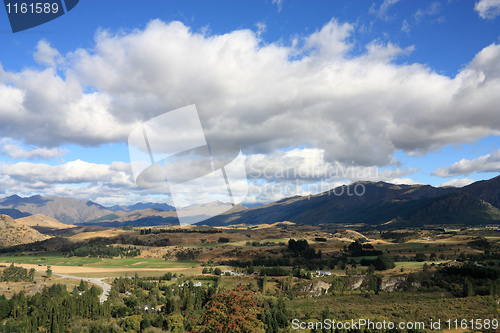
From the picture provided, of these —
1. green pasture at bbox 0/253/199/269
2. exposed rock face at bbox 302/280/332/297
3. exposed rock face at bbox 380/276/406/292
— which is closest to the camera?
exposed rock face at bbox 380/276/406/292

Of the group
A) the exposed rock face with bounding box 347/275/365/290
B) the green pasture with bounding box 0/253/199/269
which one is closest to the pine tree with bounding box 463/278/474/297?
the exposed rock face with bounding box 347/275/365/290

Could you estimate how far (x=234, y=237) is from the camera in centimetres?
17738

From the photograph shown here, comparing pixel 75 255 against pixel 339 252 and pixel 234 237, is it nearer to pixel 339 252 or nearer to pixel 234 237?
pixel 234 237

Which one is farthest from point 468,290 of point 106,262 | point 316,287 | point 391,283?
point 106,262

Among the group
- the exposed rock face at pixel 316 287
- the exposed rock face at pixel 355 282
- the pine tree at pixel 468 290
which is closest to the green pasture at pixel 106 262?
the exposed rock face at pixel 316 287

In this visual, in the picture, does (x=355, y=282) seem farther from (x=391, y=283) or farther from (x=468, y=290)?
(x=468, y=290)

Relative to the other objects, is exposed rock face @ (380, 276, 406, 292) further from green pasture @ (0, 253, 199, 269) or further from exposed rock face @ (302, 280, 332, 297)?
green pasture @ (0, 253, 199, 269)

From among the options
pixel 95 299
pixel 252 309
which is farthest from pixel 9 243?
pixel 252 309

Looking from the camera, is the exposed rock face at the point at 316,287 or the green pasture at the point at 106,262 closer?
the exposed rock face at the point at 316,287

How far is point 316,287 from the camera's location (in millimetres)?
71125

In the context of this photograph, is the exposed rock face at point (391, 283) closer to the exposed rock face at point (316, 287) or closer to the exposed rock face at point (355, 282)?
the exposed rock face at point (355, 282)

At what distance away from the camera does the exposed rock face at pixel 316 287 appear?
227 feet

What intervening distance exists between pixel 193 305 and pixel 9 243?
611 feet

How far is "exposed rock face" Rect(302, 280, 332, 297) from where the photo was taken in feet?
227
